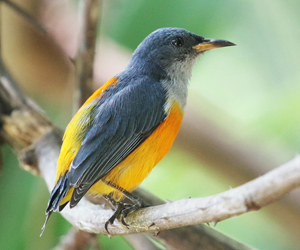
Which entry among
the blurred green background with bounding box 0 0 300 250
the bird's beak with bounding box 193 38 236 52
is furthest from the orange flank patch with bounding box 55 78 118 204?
the blurred green background with bounding box 0 0 300 250

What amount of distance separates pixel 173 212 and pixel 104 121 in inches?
42.0

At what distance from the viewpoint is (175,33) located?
10.7 ft

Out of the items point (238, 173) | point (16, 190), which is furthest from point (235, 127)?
point (16, 190)

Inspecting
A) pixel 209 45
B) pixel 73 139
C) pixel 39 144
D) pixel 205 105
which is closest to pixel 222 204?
pixel 73 139

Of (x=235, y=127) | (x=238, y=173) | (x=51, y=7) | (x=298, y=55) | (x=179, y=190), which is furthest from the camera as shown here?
(x=298, y=55)

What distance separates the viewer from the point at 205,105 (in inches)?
156

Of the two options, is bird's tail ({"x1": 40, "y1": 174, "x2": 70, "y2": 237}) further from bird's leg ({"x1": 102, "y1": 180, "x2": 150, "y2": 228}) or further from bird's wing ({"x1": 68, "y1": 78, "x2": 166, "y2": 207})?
bird's leg ({"x1": 102, "y1": 180, "x2": 150, "y2": 228})

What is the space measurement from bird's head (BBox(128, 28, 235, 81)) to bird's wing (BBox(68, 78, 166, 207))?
1.25 ft

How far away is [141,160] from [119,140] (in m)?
0.21

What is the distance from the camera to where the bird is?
2.46 m

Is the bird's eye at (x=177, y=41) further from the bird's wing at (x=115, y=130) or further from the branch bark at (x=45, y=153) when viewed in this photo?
the branch bark at (x=45, y=153)

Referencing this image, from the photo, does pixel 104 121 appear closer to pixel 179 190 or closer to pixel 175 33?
pixel 175 33

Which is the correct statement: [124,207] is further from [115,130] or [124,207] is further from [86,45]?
[86,45]

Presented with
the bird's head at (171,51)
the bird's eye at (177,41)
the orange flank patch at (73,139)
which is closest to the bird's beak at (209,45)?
the bird's head at (171,51)
